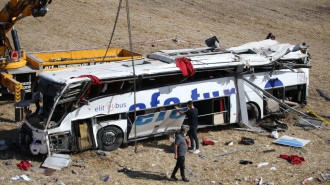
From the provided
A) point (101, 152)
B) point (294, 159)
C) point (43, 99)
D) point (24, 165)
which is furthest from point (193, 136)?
point (24, 165)

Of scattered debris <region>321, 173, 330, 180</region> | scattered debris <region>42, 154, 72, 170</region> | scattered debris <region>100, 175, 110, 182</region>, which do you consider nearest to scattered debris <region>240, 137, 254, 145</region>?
scattered debris <region>321, 173, 330, 180</region>

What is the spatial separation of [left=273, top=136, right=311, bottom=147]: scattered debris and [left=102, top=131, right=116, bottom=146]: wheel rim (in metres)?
4.85

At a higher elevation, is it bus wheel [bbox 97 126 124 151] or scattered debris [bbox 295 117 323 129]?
bus wheel [bbox 97 126 124 151]

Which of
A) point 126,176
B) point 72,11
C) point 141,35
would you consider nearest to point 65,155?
point 126,176

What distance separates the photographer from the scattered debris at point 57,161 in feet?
34.4

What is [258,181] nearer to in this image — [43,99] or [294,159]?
[294,159]

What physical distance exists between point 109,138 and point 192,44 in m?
15.2

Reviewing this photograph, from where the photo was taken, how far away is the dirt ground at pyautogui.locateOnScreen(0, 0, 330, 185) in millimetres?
10602

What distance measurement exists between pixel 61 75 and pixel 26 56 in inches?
226

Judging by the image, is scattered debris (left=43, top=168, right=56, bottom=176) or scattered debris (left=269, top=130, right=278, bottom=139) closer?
scattered debris (left=43, top=168, right=56, bottom=176)

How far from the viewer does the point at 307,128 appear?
14.2 meters

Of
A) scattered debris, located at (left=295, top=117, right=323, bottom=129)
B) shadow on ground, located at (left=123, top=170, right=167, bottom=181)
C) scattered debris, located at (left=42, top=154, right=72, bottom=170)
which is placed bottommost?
scattered debris, located at (left=295, top=117, right=323, bottom=129)

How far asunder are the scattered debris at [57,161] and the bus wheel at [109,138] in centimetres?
103

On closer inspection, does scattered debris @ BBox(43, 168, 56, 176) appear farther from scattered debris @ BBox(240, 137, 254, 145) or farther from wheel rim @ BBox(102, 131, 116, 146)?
scattered debris @ BBox(240, 137, 254, 145)
